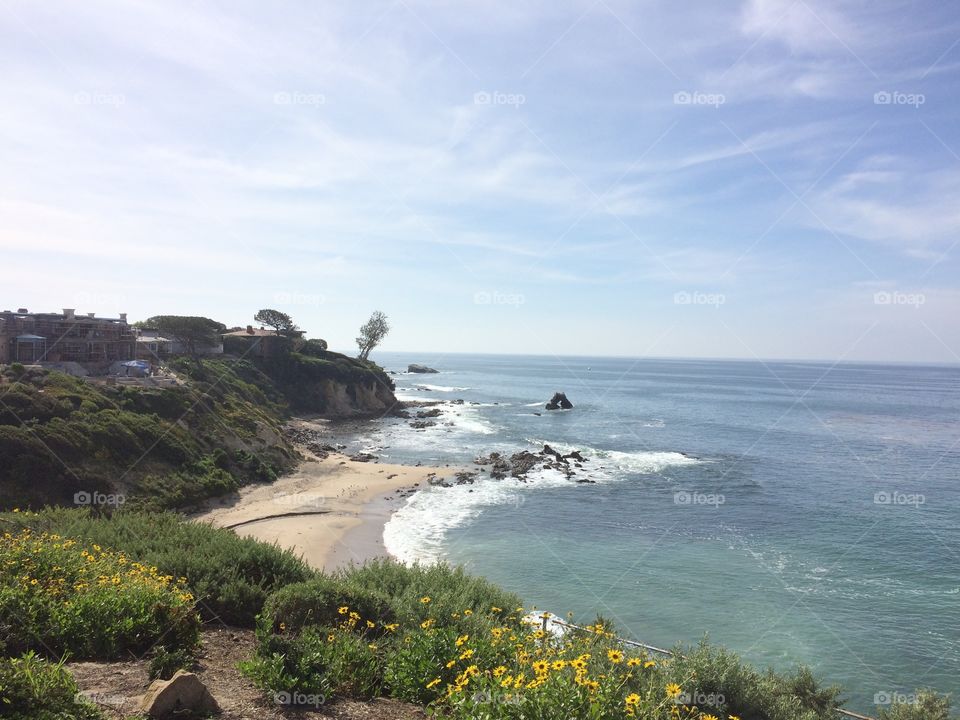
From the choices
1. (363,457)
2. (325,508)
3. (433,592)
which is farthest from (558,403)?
(433,592)

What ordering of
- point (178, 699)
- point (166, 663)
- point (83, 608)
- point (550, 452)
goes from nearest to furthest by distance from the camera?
1. point (178, 699)
2. point (166, 663)
3. point (83, 608)
4. point (550, 452)

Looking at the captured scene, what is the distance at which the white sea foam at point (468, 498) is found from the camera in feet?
92.8

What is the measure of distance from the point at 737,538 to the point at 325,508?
77.6 feet

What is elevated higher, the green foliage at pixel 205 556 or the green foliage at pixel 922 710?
the green foliage at pixel 205 556

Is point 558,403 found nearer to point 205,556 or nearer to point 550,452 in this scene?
point 550,452

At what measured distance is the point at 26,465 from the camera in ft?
85.3

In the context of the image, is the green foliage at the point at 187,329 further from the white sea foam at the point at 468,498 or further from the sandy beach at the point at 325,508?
the white sea foam at the point at 468,498

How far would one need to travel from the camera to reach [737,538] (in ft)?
100

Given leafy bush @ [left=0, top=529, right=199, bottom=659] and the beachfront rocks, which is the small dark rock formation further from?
the beachfront rocks

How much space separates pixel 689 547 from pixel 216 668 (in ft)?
86.3

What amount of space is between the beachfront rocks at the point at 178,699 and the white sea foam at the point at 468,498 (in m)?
19.2

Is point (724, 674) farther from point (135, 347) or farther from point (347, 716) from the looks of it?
point (135, 347)

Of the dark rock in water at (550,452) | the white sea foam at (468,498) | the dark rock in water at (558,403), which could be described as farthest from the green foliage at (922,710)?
the dark rock in water at (558,403)

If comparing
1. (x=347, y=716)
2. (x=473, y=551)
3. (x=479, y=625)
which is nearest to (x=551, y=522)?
(x=473, y=551)
